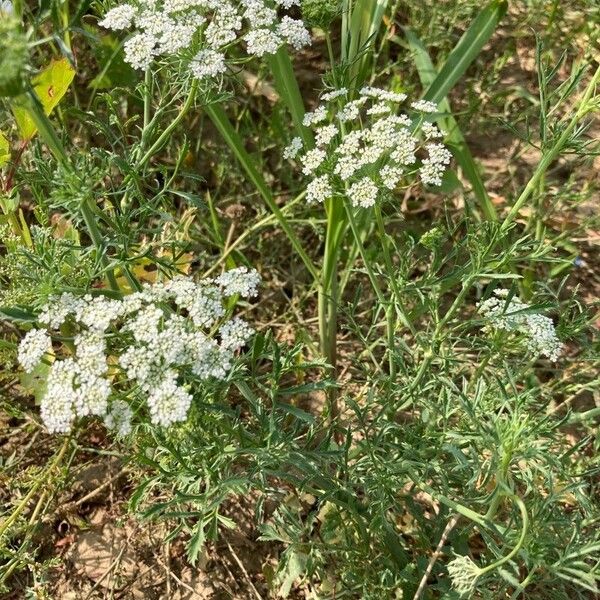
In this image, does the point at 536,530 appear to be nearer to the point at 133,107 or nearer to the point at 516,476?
the point at 516,476

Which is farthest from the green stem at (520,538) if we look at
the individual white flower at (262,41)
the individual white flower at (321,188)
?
the individual white flower at (262,41)

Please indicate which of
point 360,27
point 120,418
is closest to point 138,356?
point 120,418

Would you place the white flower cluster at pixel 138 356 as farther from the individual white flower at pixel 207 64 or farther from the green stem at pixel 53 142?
the individual white flower at pixel 207 64

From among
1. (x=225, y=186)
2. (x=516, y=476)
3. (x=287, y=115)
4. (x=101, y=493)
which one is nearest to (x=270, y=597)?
(x=101, y=493)

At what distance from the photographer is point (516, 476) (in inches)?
97.7

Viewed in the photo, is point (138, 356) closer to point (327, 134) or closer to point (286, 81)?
point (327, 134)

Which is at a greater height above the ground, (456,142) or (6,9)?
(6,9)

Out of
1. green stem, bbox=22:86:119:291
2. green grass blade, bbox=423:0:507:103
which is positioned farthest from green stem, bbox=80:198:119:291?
green grass blade, bbox=423:0:507:103

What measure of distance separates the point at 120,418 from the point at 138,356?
0.53 feet

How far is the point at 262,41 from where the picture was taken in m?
2.28

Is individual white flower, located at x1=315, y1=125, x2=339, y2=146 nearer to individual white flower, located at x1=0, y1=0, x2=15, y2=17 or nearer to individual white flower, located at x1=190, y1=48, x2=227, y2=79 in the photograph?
individual white flower, located at x1=190, y1=48, x2=227, y2=79

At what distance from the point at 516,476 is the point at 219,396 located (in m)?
1.06

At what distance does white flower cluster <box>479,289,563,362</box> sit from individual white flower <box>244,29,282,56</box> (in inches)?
40.3

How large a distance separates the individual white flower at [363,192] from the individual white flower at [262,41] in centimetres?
48
